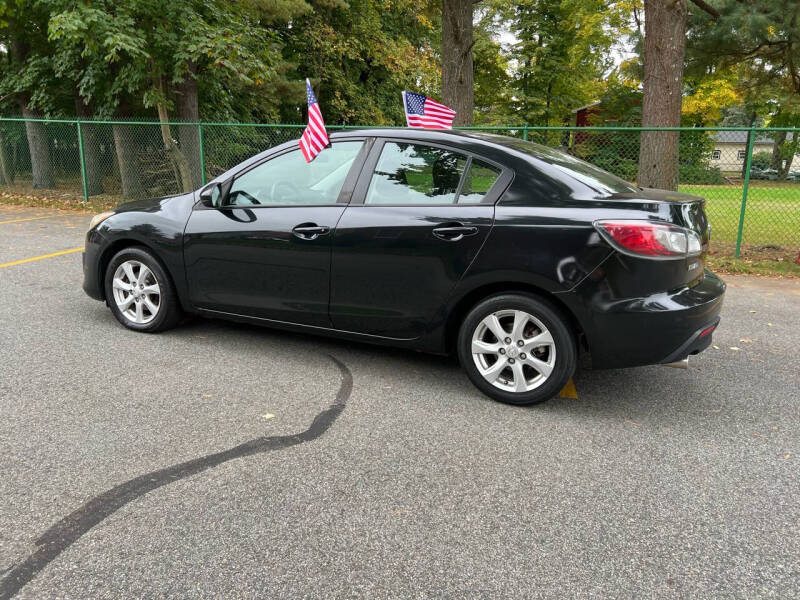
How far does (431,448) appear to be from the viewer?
3.30m

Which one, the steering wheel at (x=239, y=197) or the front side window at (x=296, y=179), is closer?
the front side window at (x=296, y=179)

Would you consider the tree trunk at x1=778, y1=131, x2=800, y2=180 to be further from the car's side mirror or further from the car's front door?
the car's side mirror

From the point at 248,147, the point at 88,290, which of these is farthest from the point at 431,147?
the point at 248,147

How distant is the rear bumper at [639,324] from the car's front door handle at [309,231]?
1.60 metres

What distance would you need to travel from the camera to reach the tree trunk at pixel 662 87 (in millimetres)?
8945

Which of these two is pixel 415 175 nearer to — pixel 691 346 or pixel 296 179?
pixel 296 179

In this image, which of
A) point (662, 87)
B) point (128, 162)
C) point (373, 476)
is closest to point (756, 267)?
point (662, 87)

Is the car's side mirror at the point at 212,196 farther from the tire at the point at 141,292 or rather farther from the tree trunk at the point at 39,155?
the tree trunk at the point at 39,155

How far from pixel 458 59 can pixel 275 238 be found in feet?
29.8

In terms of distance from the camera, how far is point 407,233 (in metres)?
3.96

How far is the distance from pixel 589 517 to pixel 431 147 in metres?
2.43

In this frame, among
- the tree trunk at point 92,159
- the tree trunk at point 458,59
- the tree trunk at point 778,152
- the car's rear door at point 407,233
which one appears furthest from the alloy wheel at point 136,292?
the tree trunk at point 92,159

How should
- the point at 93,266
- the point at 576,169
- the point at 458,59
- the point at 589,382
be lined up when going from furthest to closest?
the point at 458,59 → the point at 93,266 → the point at 589,382 → the point at 576,169

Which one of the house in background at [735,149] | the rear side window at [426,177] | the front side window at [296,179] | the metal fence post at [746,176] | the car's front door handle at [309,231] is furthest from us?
the house in background at [735,149]
